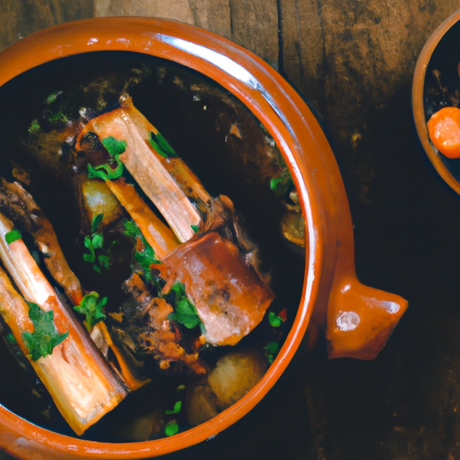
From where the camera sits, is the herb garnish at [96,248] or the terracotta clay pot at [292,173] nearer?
the terracotta clay pot at [292,173]

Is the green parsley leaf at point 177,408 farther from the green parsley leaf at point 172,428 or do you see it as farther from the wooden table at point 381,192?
the wooden table at point 381,192

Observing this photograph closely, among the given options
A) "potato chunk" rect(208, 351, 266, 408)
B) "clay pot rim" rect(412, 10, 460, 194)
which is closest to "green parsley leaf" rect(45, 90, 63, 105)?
"potato chunk" rect(208, 351, 266, 408)

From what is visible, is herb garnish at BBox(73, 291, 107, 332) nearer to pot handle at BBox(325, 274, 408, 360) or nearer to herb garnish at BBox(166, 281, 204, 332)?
herb garnish at BBox(166, 281, 204, 332)

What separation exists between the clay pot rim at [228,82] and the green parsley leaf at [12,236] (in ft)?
1.03

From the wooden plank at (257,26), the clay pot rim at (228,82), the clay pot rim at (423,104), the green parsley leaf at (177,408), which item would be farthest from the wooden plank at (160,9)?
the green parsley leaf at (177,408)

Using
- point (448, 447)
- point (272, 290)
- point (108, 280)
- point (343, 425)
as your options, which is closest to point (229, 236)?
point (272, 290)

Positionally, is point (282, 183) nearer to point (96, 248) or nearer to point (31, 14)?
point (96, 248)

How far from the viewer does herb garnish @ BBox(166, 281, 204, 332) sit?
2.85 feet

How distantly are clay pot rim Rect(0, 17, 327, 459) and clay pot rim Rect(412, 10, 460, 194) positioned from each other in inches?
12.6

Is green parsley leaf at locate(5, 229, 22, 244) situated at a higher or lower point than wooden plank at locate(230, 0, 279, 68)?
lower

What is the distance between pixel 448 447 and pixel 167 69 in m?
1.28

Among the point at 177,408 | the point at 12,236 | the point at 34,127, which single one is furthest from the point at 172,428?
the point at 34,127

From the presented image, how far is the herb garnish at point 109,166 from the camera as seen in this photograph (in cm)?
87

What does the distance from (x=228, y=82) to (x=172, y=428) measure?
28.9 inches
